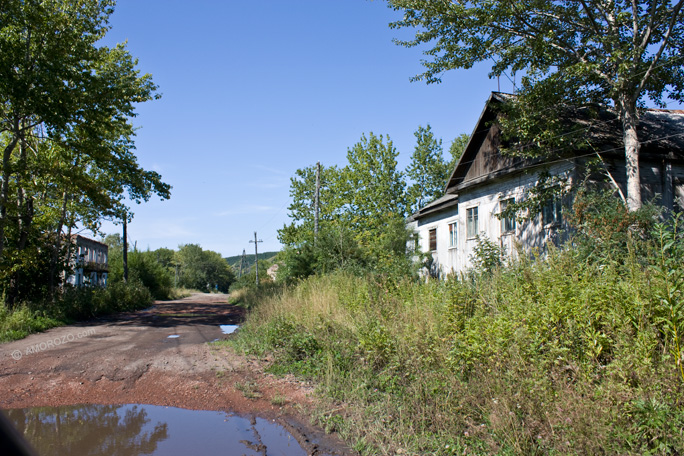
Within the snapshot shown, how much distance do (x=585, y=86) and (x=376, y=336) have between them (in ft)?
40.9

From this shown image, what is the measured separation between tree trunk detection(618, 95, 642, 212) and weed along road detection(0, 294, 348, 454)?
36.3 ft

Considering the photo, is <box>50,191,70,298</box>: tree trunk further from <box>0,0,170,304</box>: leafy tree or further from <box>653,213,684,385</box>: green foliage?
<box>653,213,684,385</box>: green foliage

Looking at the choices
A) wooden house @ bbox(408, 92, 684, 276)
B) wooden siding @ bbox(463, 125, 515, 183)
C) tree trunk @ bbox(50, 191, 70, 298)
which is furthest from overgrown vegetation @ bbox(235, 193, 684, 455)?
tree trunk @ bbox(50, 191, 70, 298)

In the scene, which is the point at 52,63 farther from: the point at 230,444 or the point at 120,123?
the point at 230,444

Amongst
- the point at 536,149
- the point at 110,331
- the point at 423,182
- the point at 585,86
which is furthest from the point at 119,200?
the point at 423,182

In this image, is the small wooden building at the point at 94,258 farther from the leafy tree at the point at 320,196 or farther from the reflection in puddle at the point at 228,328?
the reflection in puddle at the point at 228,328

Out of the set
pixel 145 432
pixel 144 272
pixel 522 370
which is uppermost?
pixel 144 272

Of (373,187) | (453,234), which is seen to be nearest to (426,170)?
(373,187)

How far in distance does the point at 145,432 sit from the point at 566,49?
50.6 feet

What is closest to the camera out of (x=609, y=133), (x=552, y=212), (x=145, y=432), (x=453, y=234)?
(x=145, y=432)

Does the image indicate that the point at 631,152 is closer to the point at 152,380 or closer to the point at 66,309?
the point at 152,380

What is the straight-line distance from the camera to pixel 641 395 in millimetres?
4191

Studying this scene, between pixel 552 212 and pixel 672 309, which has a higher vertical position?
pixel 552 212

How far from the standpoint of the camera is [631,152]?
13625 millimetres
